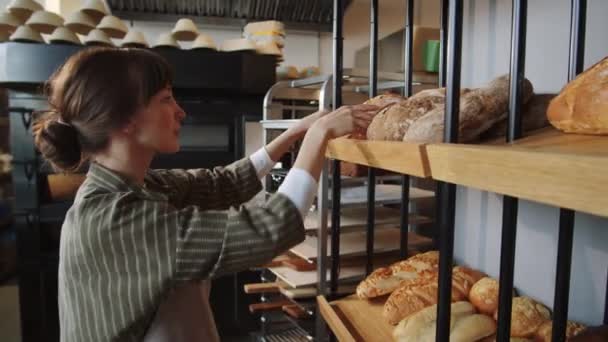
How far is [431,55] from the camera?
231 cm

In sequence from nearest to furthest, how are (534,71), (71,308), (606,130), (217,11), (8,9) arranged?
(606,130) → (71,308) → (534,71) → (8,9) → (217,11)

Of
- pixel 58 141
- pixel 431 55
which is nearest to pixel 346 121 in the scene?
pixel 58 141

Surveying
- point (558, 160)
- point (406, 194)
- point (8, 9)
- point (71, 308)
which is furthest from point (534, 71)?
point (8, 9)

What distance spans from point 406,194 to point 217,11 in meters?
2.43

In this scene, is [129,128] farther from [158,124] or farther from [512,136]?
[512,136]

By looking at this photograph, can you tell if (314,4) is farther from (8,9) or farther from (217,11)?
(8,9)

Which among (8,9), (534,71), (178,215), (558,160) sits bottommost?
(178,215)

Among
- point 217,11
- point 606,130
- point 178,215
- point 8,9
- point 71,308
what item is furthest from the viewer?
point 217,11

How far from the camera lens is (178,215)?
0.76 m

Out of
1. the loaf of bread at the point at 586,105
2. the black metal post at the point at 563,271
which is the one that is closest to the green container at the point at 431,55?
the black metal post at the point at 563,271

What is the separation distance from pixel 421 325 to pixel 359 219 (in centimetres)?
77

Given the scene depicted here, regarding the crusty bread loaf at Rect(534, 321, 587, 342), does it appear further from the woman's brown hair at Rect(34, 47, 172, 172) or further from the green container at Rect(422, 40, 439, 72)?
the green container at Rect(422, 40, 439, 72)

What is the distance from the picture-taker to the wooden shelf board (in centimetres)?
51

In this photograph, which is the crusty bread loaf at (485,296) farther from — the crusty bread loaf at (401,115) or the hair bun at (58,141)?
the hair bun at (58,141)
